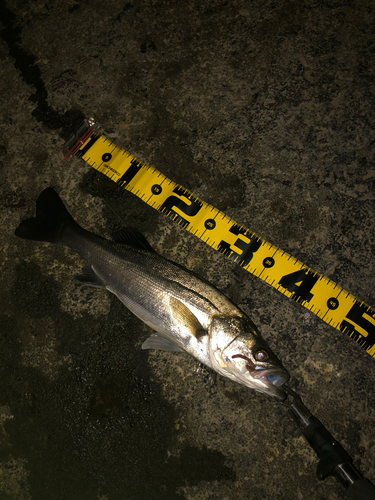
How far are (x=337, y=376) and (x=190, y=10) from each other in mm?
3648

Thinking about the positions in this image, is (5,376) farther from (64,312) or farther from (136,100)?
(136,100)

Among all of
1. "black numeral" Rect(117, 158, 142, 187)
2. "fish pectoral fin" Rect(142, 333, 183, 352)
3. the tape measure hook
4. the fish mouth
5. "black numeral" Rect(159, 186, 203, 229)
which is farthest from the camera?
the tape measure hook

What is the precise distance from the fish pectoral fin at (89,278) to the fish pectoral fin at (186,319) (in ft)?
2.04

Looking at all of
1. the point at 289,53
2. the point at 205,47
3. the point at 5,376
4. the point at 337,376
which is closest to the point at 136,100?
the point at 205,47

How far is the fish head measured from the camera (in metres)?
1.83

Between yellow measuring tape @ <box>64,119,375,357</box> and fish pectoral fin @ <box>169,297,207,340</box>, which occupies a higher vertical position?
yellow measuring tape @ <box>64,119,375,357</box>

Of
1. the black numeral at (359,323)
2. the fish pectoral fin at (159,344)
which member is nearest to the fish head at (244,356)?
the fish pectoral fin at (159,344)

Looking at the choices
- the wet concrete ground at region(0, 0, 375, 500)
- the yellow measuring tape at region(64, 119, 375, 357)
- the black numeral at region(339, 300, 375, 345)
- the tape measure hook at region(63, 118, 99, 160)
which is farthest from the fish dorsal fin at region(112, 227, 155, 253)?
the black numeral at region(339, 300, 375, 345)

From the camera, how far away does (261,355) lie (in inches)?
74.7

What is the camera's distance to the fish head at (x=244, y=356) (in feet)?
6.01

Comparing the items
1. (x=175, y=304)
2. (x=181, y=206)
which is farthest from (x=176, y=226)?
(x=175, y=304)

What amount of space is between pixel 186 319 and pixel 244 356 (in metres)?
0.44

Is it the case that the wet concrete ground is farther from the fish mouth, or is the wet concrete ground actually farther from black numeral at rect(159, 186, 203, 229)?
the fish mouth

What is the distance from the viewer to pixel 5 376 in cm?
246
